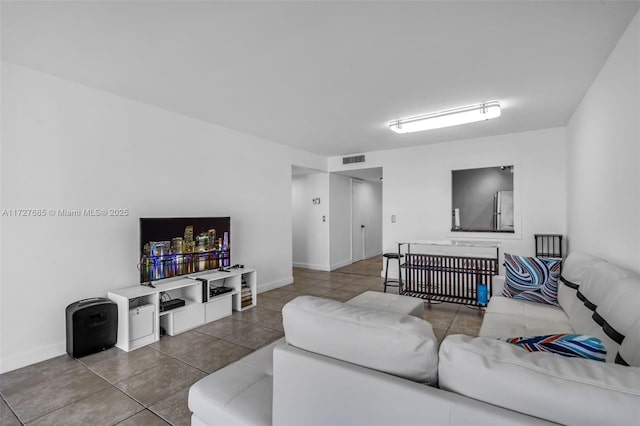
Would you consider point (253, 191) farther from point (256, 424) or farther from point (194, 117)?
point (256, 424)

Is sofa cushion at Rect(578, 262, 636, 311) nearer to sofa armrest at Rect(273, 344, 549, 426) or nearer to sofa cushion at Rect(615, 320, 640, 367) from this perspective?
sofa cushion at Rect(615, 320, 640, 367)

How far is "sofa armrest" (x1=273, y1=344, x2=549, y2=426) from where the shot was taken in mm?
885

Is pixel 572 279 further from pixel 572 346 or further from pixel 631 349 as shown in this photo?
pixel 572 346

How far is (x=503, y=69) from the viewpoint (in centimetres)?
271

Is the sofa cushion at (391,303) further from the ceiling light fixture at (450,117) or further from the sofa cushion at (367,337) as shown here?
the ceiling light fixture at (450,117)

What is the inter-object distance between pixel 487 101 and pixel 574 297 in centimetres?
221

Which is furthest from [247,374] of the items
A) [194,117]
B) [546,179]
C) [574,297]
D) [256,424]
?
[546,179]

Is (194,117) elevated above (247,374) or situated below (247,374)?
above

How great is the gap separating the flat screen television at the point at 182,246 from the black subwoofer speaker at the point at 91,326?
0.47 metres

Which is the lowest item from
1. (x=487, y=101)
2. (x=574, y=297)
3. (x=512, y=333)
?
(x=512, y=333)

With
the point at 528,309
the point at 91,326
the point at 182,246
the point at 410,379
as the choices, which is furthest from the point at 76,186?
the point at 528,309

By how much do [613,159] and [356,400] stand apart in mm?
2814

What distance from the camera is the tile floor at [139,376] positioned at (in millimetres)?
1996

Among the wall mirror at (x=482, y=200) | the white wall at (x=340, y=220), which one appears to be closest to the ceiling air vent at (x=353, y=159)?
the white wall at (x=340, y=220)
